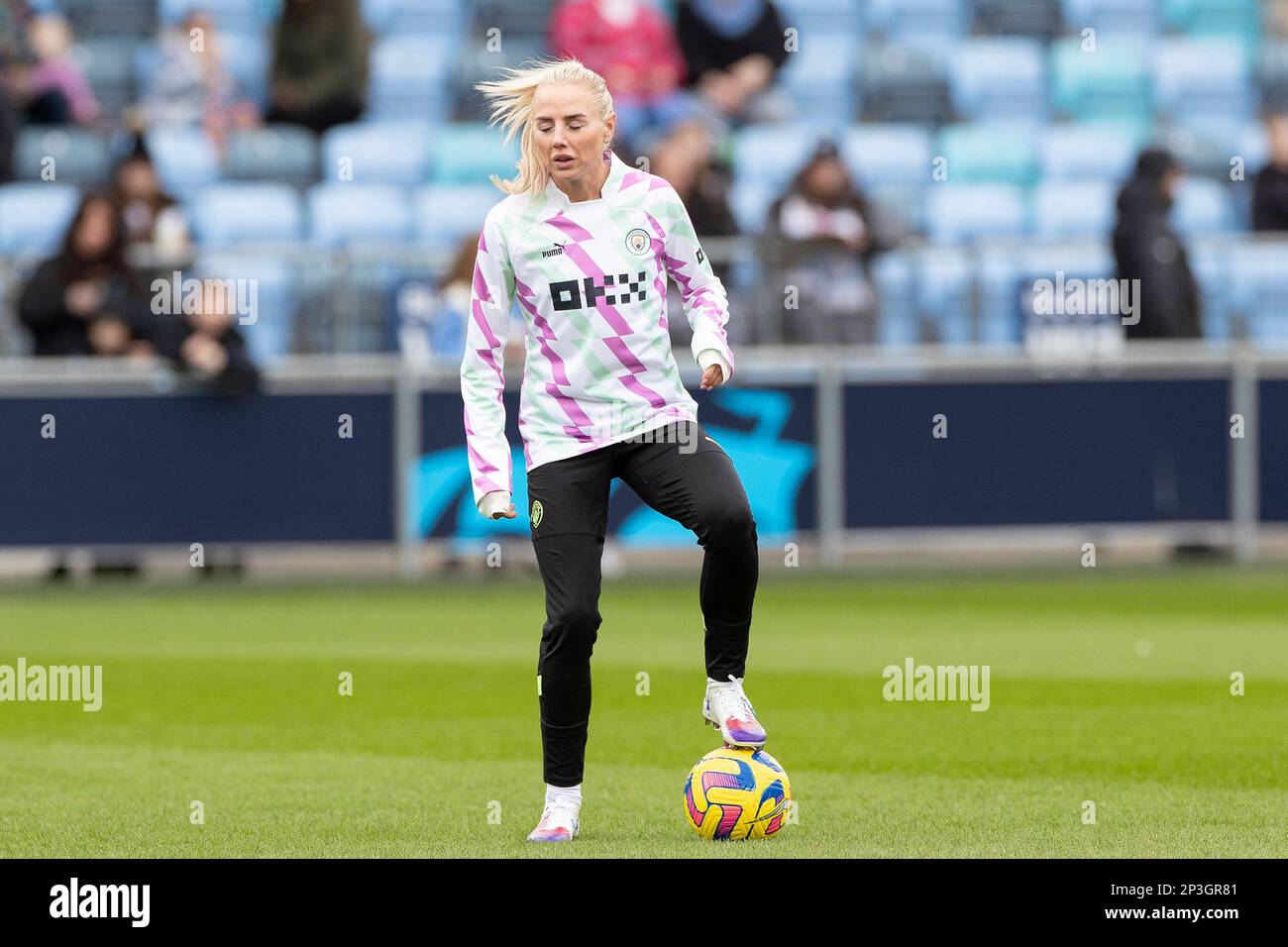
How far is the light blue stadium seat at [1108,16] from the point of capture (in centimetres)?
2381

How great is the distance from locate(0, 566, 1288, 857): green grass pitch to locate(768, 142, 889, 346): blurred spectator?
2224 millimetres

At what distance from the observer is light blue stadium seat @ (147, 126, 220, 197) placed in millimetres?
21219

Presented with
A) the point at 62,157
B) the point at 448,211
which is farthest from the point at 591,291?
the point at 62,157

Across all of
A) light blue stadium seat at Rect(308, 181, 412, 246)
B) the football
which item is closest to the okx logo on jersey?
the football

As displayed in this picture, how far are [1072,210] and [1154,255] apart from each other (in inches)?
136

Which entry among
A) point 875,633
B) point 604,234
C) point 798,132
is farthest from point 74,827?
point 798,132

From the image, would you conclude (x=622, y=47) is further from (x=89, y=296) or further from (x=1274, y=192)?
(x=89, y=296)

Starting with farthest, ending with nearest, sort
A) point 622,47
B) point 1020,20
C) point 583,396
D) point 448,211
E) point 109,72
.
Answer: point 1020,20
point 109,72
point 622,47
point 448,211
point 583,396

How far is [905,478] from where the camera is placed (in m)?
17.8

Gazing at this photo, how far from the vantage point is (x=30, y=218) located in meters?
20.1

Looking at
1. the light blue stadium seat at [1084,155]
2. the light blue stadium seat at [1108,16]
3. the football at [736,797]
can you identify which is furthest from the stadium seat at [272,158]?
the football at [736,797]

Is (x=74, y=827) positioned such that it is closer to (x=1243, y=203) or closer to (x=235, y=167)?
(x=235, y=167)

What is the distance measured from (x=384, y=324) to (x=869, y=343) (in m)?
3.56
